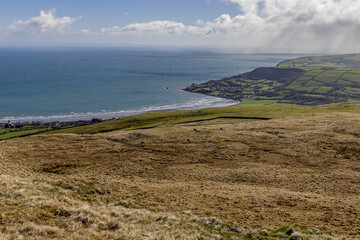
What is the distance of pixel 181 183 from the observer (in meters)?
34.5

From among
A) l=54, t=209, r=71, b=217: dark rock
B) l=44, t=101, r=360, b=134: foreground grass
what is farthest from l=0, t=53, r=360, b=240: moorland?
l=44, t=101, r=360, b=134: foreground grass

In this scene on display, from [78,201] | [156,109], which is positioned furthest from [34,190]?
[156,109]

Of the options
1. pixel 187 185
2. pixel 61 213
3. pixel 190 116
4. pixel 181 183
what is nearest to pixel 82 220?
pixel 61 213

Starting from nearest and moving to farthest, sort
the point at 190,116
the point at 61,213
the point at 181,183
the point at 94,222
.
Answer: the point at 94,222 < the point at 61,213 < the point at 181,183 < the point at 190,116

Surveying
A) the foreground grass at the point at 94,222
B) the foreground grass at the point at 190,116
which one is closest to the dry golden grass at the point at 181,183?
the foreground grass at the point at 94,222

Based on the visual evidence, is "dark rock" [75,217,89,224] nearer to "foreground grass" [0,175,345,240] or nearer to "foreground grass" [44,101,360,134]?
"foreground grass" [0,175,345,240]

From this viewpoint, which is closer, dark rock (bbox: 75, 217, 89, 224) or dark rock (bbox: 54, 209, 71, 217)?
dark rock (bbox: 75, 217, 89, 224)

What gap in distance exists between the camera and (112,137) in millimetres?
55156

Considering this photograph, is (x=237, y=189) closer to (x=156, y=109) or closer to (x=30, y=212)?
(x=30, y=212)

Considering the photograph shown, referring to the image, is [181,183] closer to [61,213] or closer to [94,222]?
[94,222]

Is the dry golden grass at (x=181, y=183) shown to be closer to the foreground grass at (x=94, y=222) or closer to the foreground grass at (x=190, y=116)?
the foreground grass at (x=94, y=222)

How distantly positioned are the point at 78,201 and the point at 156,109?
167 m

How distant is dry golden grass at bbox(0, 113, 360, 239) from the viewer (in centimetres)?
2106

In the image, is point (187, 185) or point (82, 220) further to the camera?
point (187, 185)
